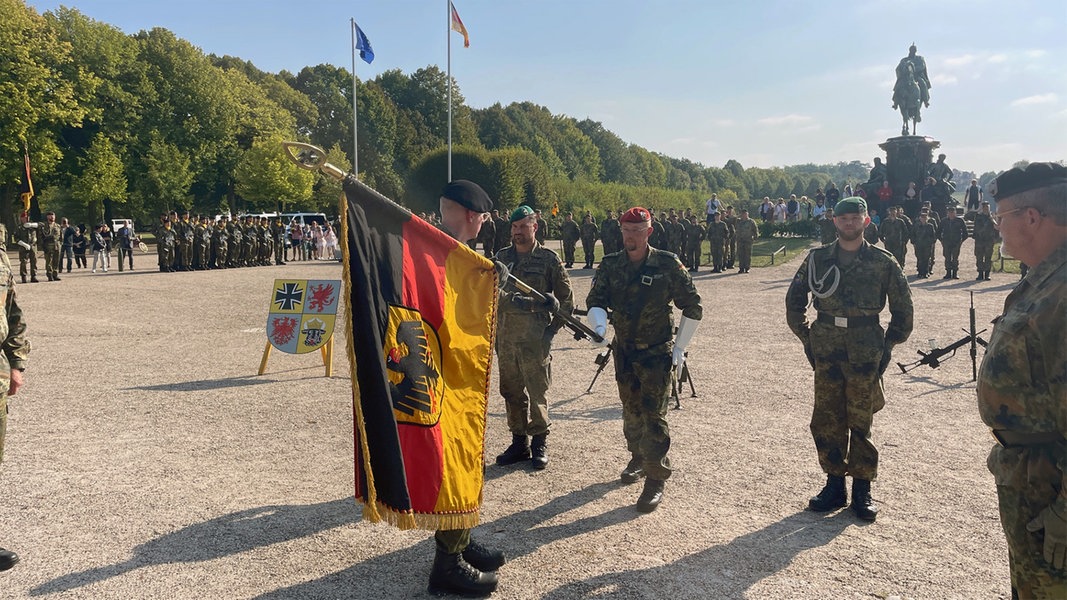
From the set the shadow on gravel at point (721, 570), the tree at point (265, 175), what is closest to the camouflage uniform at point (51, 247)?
the shadow on gravel at point (721, 570)

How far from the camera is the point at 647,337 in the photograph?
17.6ft

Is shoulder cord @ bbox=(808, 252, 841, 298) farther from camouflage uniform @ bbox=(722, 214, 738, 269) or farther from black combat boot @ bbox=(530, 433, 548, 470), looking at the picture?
camouflage uniform @ bbox=(722, 214, 738, 269)

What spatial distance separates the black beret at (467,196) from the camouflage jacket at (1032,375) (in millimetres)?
2602

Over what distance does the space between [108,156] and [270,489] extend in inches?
1715

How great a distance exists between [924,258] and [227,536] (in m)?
21.0

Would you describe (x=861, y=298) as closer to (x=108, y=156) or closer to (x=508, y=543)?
(x=508, y=543)

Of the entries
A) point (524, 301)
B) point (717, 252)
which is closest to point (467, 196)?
point (524, 301)

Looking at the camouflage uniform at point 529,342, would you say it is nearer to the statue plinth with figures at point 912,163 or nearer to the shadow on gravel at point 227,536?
the shadow on gravel at point 227,536

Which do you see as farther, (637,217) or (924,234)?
(924,234)

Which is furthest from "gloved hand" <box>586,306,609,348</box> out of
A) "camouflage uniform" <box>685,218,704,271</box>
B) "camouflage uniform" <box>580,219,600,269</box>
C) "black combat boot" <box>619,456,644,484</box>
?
"camouflage uniform" <box>580,219,600,269</box>

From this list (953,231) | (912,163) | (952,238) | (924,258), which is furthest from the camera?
(912,163)

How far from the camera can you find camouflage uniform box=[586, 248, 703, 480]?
17.5ft

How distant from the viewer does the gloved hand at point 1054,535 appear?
2.53m

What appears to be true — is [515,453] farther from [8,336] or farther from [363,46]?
[363,46]
